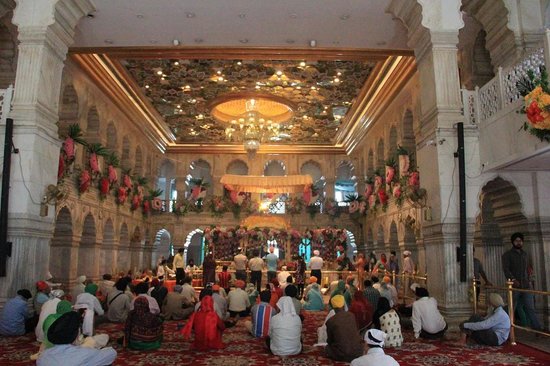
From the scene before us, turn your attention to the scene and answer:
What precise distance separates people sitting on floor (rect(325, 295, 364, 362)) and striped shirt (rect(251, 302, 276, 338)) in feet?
5.18

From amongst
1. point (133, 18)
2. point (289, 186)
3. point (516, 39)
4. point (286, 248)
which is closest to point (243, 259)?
point (289, 186)

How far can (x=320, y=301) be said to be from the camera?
1078 cm

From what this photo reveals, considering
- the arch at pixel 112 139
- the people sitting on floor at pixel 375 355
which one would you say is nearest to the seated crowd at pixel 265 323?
the people sitting on floor at pixel 375 355

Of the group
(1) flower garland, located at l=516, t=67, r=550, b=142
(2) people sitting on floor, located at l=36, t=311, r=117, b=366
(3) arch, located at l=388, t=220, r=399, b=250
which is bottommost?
(2) people sitting on floor, located at l=36, t=311, r=117, b=366

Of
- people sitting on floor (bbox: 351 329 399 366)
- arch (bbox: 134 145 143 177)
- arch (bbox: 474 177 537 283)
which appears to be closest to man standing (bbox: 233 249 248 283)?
arch (bbox: 474 177 537 283)

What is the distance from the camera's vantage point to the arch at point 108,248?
15273 mm

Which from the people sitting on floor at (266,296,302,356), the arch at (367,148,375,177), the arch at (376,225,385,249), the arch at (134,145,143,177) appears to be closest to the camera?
the people sitting on floor at (266,296,302,356)

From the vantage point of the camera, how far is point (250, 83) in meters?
14.8

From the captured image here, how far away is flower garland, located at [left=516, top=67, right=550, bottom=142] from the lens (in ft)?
19.3

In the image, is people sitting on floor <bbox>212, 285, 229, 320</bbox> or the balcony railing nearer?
the balcony railing

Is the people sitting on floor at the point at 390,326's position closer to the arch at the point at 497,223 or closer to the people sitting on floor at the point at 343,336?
the people sitting on floor at the point at 343,336

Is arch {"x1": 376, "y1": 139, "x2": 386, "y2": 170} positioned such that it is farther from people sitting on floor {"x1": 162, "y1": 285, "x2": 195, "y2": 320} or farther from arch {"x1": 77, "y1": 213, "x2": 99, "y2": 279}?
people sitting on floor {"x1": 162, "y1": 285, "x2": 195, "y2": 320}

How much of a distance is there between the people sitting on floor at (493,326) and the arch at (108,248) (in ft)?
39.4

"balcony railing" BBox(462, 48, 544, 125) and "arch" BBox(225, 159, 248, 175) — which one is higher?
"arch" BBox(225, 159, 248, 175)
